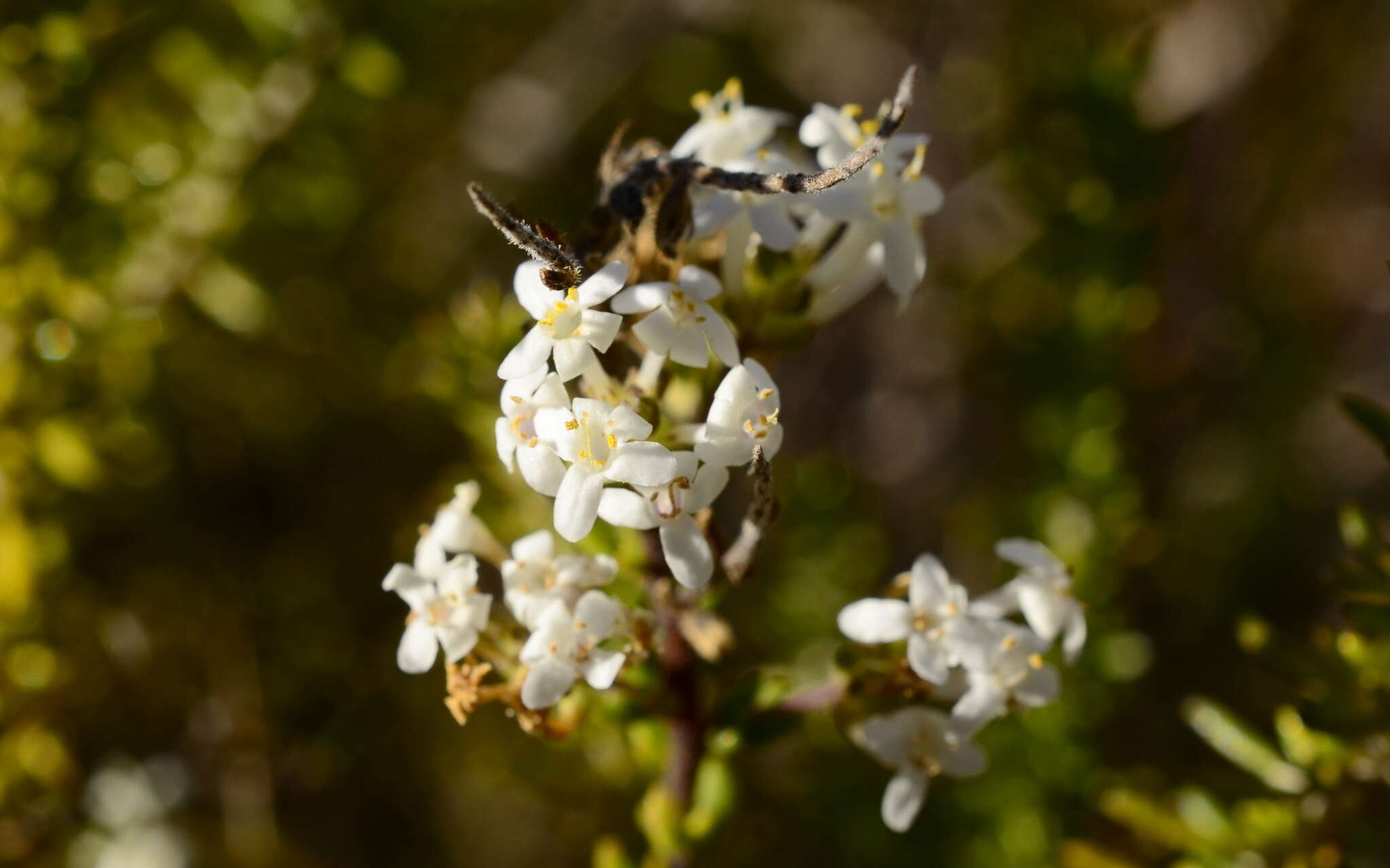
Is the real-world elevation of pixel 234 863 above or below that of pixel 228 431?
below

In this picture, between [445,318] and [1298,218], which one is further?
[1298,218]

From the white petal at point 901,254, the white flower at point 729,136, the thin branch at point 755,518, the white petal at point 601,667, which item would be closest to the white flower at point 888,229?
the white petal at point 901,254

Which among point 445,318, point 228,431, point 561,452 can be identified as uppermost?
point 561,452

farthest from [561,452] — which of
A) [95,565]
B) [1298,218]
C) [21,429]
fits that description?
[1298,218]

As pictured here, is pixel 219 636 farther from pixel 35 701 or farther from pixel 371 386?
pixel 371 386

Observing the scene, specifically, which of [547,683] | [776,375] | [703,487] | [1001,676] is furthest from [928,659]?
[776,375]

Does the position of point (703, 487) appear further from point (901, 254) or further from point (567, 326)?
point (901, 254)

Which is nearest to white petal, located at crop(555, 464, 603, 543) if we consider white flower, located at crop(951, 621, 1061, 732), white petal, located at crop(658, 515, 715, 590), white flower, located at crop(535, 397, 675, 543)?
white flower, located at crop(535, 397, 675, 543)
